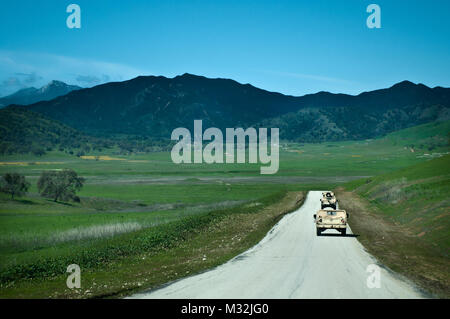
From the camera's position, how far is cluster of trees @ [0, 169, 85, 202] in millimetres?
80375

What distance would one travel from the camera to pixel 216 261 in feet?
77.0

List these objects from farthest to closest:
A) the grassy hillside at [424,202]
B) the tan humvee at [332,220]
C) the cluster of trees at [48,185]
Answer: the cluster of trees at [48,185] < the tan humvee at [332,220] < the grassy hillside at [424,202]

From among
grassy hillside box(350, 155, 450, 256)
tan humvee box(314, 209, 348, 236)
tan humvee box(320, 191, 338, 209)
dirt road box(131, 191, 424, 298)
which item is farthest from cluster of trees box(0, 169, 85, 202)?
dirt road box(131, 191, 424, 298)

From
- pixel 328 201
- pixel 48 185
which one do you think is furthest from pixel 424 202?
pixel 48 185

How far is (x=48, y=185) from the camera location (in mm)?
85938

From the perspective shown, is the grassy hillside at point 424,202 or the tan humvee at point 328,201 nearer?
the grassy hillside at point 424,202

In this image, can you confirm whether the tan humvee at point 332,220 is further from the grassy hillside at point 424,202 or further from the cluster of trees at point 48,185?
the cluster of trees at point 48,185

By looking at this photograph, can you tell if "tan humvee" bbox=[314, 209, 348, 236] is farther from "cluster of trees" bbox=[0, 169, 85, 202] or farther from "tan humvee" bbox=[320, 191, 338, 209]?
"cluster of trees" bbox=[0, 169, 85, 202]

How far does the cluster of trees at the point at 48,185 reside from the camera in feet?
264

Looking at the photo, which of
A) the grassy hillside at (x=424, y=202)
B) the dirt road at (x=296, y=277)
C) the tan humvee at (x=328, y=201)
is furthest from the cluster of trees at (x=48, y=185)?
the dirt road at (x=296, y=277)

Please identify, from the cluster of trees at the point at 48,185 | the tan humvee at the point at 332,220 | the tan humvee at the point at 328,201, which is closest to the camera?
the tan humvee at the point at 332,220
